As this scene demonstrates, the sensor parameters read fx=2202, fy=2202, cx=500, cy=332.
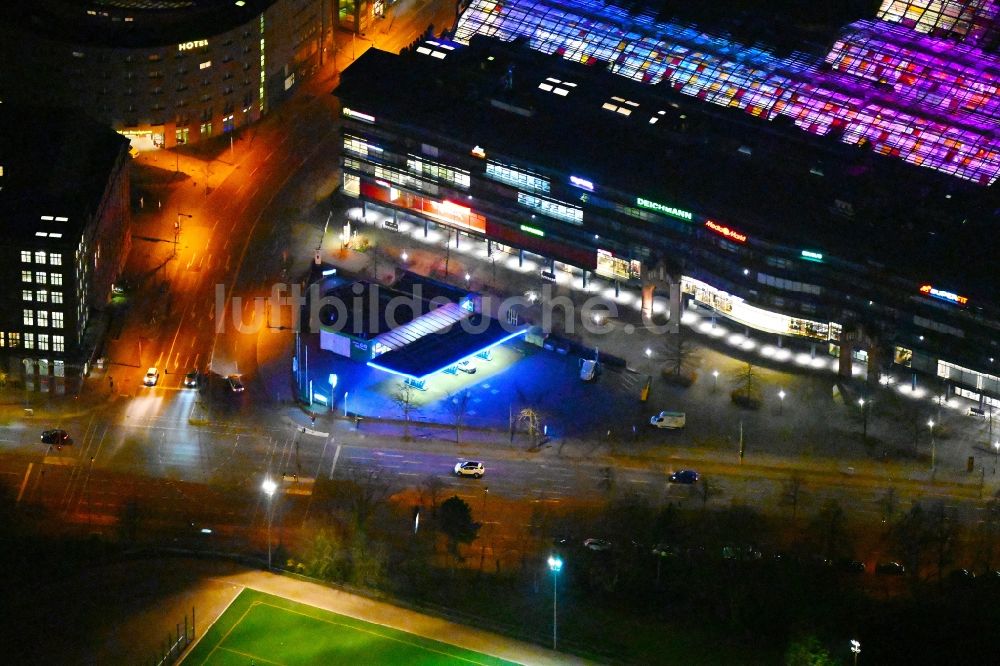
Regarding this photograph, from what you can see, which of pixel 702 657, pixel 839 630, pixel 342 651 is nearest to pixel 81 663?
pixel 342 651

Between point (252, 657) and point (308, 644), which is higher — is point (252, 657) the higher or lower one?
the lower one

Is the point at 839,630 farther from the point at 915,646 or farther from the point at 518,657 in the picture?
the point at 518,657

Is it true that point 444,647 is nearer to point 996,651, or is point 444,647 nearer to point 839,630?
point 839,630

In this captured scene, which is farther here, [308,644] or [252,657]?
[308,644]

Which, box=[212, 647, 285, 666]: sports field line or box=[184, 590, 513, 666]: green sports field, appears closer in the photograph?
box=[212, 647, 285, 666]: sports field line

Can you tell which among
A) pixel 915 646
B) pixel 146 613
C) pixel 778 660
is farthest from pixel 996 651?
pixel 146 613

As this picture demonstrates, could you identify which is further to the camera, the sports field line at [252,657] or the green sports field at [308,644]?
the green sports field at [308,644]
